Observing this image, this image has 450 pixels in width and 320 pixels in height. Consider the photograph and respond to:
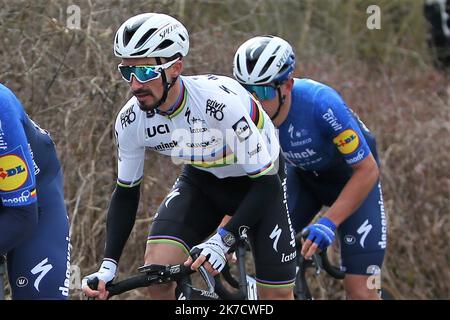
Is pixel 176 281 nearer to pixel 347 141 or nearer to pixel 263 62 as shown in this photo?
pixel 263 62

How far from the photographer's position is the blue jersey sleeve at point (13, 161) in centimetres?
448

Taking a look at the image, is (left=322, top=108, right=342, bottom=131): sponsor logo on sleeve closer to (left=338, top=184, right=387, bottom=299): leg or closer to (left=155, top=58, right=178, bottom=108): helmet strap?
(left=338, top=184, right=387, bottom=299): leg

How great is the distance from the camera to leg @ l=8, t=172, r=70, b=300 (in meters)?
4.86

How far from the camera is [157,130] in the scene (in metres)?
5.33

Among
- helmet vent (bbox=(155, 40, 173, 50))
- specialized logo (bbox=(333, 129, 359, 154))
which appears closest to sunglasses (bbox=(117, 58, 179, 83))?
helmet vent (bbox=(155, 40, 173, 50))

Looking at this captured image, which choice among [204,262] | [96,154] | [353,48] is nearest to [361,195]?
[204,262]

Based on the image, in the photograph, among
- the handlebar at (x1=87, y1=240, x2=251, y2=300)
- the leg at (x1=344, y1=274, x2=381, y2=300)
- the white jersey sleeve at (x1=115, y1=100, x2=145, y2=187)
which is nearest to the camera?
the handlebar at (x1=87, y1=240, x2=251, y2=300)

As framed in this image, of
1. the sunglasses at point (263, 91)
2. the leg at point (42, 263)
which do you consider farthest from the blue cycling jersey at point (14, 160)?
the sunglasses at point (263, 91)

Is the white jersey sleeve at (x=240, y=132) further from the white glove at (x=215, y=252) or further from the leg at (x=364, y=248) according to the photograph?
the leg at (x=364, y=248)

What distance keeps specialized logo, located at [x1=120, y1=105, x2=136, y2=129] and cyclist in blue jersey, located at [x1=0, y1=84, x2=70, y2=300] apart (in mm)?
435

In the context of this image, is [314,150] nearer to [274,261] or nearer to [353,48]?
[274,261]

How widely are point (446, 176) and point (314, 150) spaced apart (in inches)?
128

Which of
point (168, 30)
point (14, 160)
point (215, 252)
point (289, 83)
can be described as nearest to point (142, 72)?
point (168, 30)

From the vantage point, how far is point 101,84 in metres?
8.02
